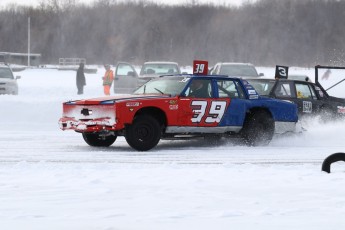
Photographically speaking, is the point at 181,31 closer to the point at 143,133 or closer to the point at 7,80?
the point at 7,80

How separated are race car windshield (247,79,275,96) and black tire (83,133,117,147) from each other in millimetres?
4253

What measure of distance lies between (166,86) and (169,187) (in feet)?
19.1

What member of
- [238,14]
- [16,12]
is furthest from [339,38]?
[16,12]

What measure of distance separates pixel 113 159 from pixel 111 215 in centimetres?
515

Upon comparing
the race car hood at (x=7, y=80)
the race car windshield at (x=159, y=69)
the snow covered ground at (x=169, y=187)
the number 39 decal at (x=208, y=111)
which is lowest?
the snow covered ground at (x=169, y=187)

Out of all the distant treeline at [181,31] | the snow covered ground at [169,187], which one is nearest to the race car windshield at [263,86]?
the snow covered ground at [169,187]

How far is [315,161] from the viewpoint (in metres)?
12.8

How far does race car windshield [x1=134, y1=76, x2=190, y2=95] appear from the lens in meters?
14.7

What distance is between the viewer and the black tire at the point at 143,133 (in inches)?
542

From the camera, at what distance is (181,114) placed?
14352mm

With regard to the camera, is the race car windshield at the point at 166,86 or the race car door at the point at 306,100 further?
the race car door at the point at 306,100

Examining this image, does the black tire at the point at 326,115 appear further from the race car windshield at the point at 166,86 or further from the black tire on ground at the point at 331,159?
the black tire on ground at the point at 331,159

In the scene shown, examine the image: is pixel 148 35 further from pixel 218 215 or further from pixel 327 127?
pixel 218 215

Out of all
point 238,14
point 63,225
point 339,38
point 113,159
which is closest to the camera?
point 63,225
